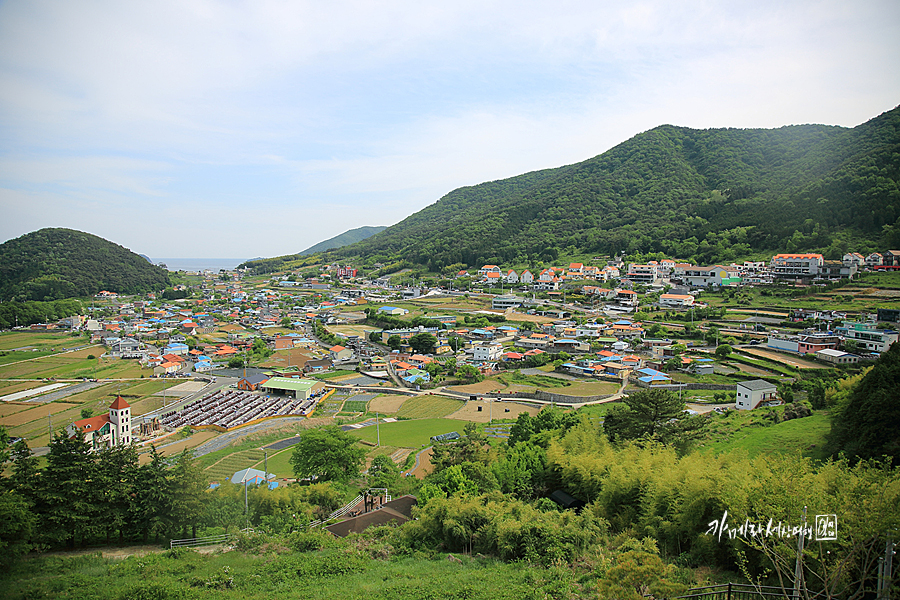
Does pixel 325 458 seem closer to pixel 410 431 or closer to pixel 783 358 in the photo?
pixel 410 431

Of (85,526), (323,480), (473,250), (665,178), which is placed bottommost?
(323,480)

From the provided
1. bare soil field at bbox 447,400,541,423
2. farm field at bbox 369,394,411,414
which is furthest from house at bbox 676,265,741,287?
farm field at bbox 369,394,411,414

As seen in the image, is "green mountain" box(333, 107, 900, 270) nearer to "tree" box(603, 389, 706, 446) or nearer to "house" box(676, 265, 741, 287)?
"house" box(676, 265, 741, 287)

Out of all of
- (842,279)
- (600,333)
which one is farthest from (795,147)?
(600,333)

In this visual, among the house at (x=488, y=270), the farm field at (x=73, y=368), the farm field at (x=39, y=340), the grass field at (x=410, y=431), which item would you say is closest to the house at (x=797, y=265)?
the house at (x=488, y=270)

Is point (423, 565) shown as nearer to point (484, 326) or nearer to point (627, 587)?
point (627, 587)

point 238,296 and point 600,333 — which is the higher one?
point 238,296

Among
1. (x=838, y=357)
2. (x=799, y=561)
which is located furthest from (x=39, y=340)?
(x=838, y=357)
